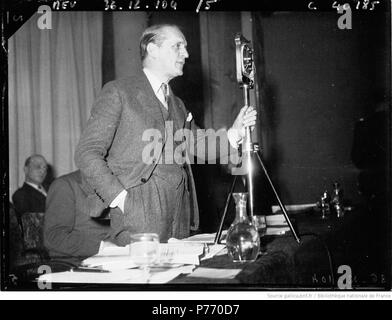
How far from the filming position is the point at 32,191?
258 centimetres

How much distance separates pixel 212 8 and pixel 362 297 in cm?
103

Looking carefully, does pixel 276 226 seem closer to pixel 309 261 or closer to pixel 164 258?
pixel 309 261

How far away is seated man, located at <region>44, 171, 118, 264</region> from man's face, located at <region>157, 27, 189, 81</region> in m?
0.81

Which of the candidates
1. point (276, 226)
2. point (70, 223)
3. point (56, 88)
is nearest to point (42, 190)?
point (70, 223)

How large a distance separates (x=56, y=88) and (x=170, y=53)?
171 centimetres

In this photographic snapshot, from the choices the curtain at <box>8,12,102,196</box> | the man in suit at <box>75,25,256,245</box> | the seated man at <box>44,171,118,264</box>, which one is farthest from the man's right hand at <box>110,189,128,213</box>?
the curtain at <box>8,12,102,196</box>

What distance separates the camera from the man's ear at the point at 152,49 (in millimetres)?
1600

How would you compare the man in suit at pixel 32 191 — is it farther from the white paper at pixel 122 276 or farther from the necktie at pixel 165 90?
the white paper at pixel 122 276

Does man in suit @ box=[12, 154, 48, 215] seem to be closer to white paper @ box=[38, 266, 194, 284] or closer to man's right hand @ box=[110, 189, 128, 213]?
man's right hand @ box=[110, 189, 128, 213]

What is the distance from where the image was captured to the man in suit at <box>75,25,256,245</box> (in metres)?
1.43

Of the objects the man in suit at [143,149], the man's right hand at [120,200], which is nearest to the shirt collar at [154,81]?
the man in suit at [143,149]

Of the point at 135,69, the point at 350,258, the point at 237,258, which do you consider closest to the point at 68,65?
the point at 135,69

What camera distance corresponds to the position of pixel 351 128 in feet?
10.9

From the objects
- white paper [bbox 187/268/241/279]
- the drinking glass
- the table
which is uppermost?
the drinking glass
